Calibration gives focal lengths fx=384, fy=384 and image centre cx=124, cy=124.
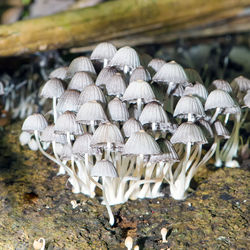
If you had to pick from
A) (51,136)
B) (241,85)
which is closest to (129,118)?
(51,136)

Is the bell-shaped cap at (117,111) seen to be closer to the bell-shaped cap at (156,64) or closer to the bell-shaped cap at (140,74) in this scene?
the bell-shaped cap at (140,74)

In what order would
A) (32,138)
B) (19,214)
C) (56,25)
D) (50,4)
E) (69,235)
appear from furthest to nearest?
1. (50,4)
2. (56,25)
3. (32,138)
4. (19,214)
5. (69,235)

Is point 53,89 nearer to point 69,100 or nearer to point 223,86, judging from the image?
point 69,100

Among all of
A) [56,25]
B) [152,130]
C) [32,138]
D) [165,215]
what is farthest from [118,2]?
[165,215]

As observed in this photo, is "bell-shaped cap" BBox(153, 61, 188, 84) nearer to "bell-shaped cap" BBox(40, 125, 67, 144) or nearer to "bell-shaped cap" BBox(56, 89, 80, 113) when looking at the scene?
"bell-shaped cap" BBox(56, 89, 80, 113)

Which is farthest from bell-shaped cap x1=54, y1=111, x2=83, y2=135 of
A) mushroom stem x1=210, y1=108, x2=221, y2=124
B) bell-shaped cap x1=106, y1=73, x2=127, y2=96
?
mushroom stem x1=210, y1=108, x2=221, y2=124

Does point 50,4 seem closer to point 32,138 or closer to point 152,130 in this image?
point 32,138
